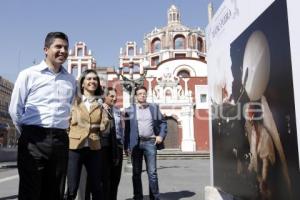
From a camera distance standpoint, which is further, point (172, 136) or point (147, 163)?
point (172, 136)

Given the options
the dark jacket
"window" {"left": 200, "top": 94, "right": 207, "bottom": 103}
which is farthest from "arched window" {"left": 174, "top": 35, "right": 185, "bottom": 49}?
the dark jacket

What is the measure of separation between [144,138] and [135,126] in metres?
0.22

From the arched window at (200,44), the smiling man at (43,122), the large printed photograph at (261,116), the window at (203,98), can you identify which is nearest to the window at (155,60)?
the arched window at (200,44)

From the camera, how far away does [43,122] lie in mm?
2869

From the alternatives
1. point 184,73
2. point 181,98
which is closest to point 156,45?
point 184,73

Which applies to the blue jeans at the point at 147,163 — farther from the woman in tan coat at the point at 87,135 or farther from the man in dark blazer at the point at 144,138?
the woman in tan coat at the point at 87,135

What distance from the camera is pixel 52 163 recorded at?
2.88 m

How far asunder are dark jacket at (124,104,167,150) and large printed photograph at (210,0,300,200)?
1.45 m

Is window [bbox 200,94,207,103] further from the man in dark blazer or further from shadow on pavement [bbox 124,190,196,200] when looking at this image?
the man in dark blazer

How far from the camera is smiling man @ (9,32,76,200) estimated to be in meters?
2.79

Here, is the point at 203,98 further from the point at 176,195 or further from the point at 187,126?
the point at 176,195

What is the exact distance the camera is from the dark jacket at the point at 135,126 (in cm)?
565

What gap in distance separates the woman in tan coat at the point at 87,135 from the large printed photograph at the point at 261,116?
1375 millimetres

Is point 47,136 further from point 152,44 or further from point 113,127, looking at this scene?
point 152,44
